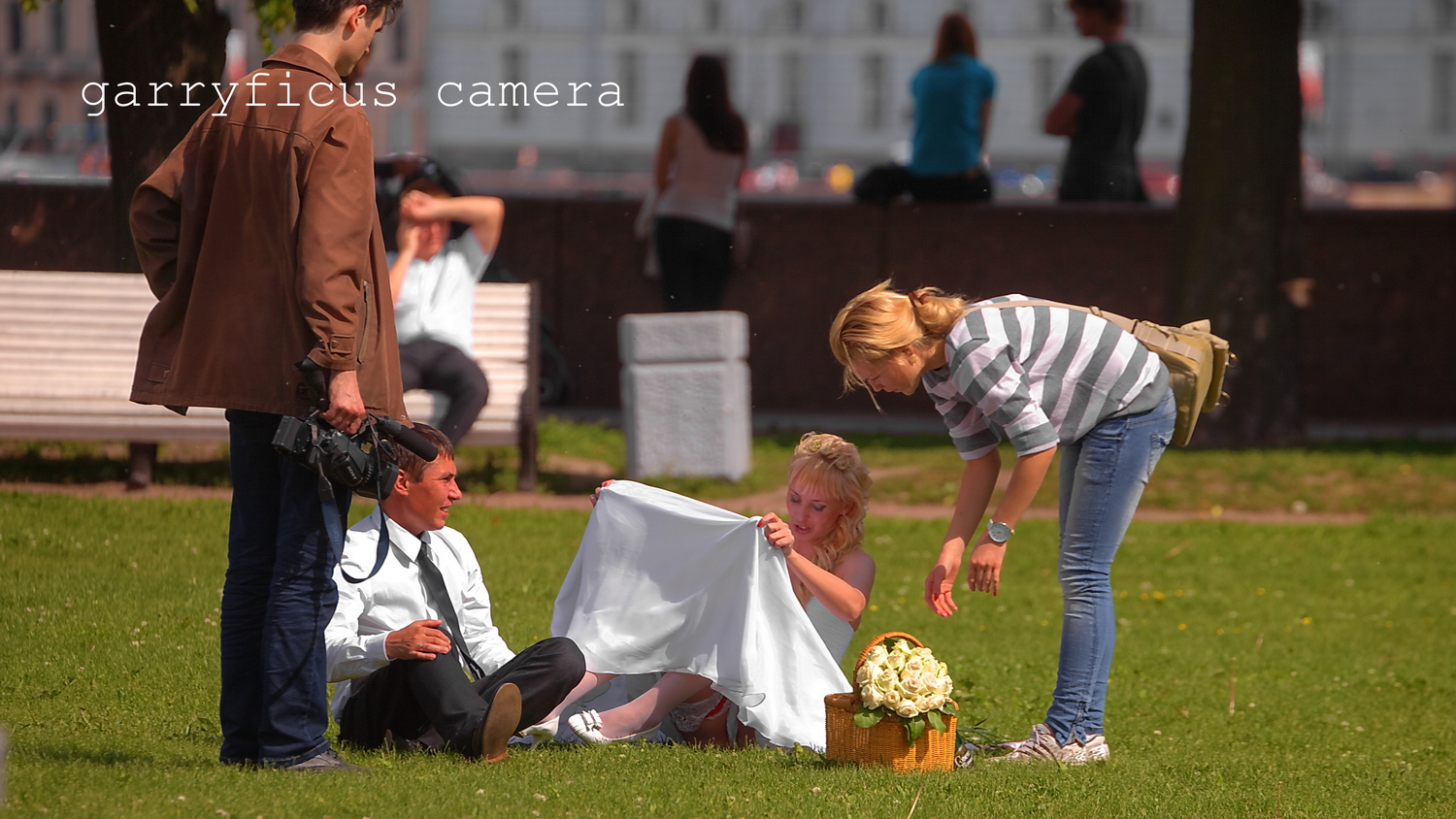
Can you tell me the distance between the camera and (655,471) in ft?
32.1

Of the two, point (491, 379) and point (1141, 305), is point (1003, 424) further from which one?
point (1141, 305)

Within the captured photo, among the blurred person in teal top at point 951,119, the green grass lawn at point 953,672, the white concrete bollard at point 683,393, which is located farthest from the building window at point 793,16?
the green grass lawn at point 953,672

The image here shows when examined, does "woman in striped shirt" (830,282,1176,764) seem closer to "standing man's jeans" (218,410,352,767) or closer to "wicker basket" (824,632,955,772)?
"wicker basket" (824,632,955,772)

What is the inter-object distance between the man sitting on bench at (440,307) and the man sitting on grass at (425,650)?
162 inches

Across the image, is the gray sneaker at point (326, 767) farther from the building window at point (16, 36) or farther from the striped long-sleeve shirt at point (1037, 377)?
the building window at point (16, 36)

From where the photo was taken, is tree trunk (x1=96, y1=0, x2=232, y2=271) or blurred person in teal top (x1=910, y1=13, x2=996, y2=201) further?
blurred person in teal top (x1=910, y1=13, x2=996, y2=201)

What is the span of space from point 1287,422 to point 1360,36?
6873 cm

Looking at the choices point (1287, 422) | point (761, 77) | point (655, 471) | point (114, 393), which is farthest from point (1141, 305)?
point (761, 77)

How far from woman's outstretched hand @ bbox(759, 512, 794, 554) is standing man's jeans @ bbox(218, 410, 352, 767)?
120 centimetres

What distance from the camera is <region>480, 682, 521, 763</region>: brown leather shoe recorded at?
4.37 meters

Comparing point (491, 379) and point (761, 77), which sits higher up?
point (761, 77)

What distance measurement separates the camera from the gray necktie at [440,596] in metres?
4.60

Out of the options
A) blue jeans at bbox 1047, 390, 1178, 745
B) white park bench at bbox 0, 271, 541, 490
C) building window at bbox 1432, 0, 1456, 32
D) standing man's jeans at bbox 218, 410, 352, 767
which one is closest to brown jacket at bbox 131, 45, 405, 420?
standing man's jeans at bbox 218, 410, 352, 767

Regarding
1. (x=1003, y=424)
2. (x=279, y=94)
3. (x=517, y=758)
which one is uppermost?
(x=279, y=94)
